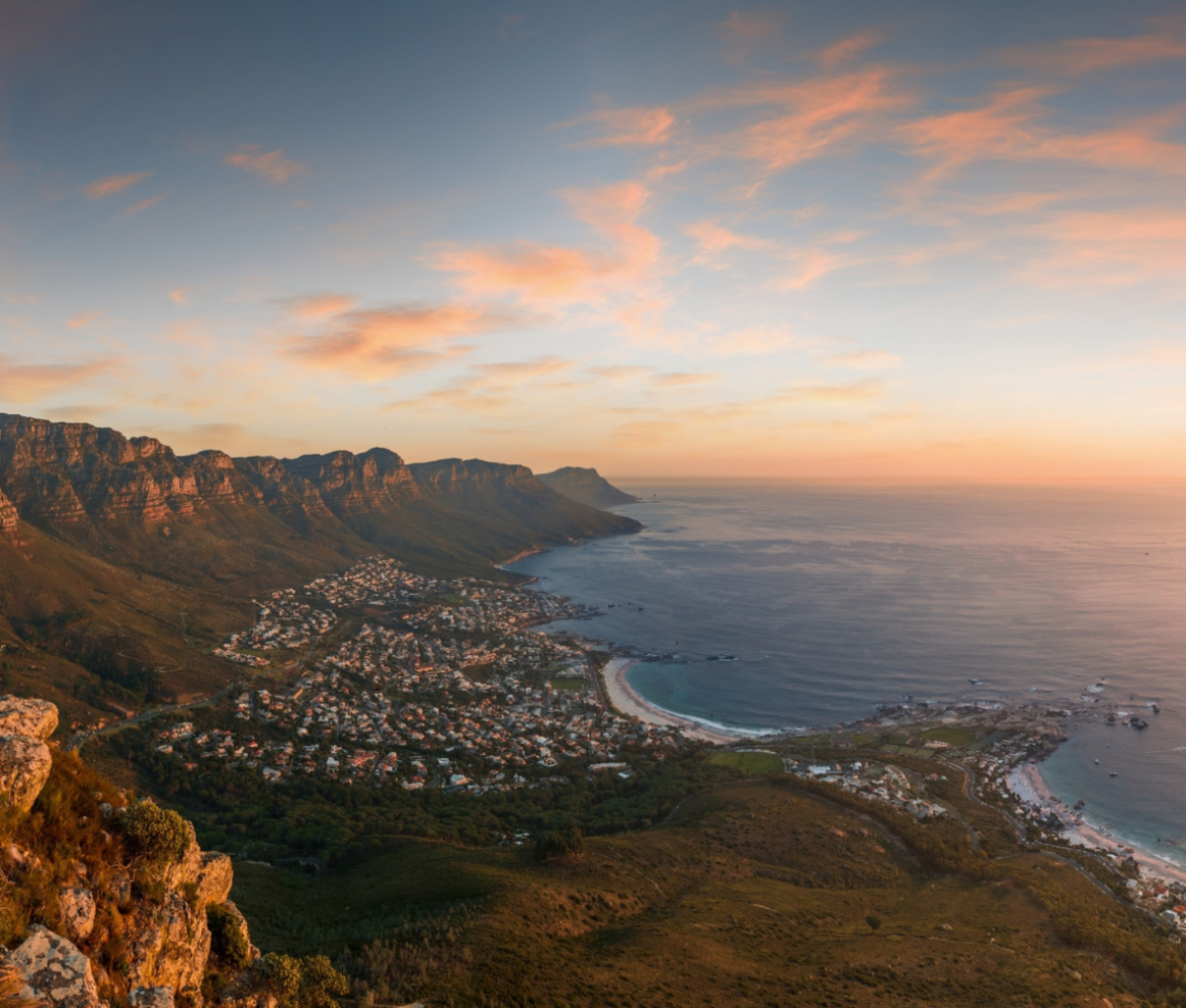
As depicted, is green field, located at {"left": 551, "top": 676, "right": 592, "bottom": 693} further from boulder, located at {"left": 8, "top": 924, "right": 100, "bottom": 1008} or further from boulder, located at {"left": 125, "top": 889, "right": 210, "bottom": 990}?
boulder, located at {"left": 8, "top": 924, "right": 100, "bottom": 1008}

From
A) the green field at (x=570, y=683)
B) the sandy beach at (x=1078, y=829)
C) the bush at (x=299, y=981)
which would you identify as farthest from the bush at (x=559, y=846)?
the green field at (x=570, y=683)

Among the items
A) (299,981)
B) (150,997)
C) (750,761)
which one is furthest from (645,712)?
(150,997)

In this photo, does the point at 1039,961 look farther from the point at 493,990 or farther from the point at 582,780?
the point at 582,780

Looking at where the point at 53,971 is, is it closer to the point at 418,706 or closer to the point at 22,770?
the point at 22,770

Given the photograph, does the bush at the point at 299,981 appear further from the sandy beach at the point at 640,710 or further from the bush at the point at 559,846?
the sandy beach at the point at 640,710

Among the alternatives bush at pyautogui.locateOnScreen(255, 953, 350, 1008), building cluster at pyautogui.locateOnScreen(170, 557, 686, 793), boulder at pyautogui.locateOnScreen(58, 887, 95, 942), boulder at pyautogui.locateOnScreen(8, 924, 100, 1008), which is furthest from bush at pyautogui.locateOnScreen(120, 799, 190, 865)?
building cluster at pyautogui.locateOnScreen(170, 557, 686, 793)

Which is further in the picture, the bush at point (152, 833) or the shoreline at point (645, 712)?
the shoreline at point (645, 712)
